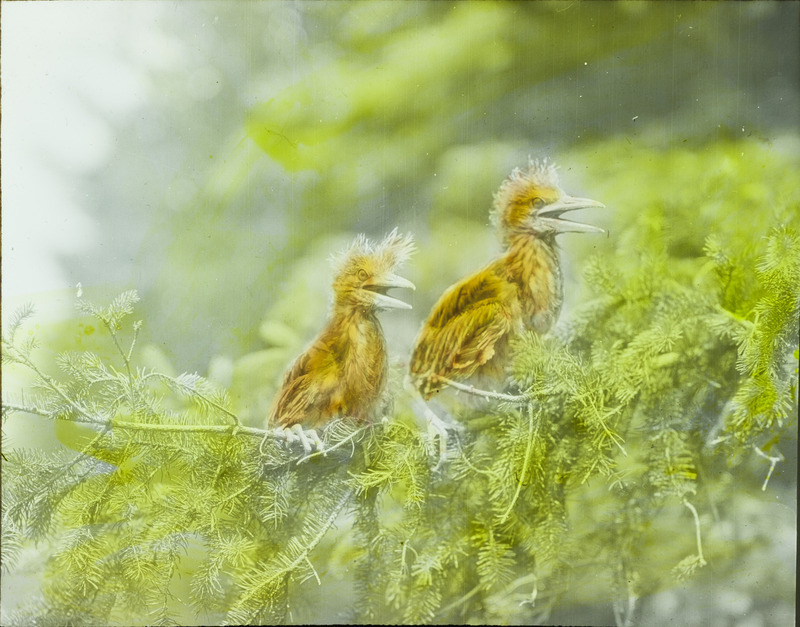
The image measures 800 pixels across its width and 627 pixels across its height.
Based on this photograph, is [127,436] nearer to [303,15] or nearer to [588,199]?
[303,15]

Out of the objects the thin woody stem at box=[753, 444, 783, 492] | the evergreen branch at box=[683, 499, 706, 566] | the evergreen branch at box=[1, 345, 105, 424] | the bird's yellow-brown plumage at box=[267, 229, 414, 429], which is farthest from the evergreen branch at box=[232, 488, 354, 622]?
the thin woody stem at box=[753, 444, 783, 492]

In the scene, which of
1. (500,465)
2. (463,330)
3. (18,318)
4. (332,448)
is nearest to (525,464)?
(500,465)

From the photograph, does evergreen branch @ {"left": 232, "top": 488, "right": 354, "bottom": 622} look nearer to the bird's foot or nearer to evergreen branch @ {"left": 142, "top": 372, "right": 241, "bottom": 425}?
the bird's foot

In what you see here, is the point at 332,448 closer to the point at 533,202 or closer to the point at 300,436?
the point at 300,436

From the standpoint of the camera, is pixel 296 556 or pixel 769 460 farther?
pixel 769 460

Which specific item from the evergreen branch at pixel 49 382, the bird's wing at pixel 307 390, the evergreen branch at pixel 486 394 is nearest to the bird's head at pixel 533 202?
the evergreen branch at pixel 486 394

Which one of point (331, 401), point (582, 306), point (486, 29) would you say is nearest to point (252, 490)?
point (331, 401)
